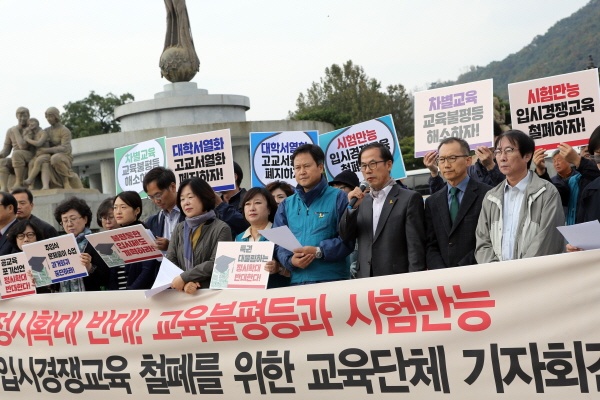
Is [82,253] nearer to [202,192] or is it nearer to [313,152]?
[202,192]

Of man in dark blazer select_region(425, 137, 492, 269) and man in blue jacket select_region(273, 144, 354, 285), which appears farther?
man in blue jacket select_region(273, 144, 354, 285)

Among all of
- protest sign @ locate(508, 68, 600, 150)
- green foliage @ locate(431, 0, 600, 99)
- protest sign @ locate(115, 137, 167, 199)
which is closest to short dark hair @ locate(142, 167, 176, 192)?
protest sign @ locate(115, 137, 167, 199)

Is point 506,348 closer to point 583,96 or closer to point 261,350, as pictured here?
point 261,350

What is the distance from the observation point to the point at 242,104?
68.1 feet

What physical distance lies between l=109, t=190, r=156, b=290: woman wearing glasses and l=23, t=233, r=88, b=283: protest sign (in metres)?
0.38

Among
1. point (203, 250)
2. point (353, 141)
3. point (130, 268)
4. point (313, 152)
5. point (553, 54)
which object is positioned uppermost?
point (553, 54)

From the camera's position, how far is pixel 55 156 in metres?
16.8

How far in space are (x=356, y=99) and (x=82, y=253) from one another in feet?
179

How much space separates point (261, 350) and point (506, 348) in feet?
5.10

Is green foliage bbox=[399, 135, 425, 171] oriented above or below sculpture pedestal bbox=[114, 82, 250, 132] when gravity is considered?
below

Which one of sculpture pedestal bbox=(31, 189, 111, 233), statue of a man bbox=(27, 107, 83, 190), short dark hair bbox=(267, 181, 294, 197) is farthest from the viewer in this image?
statue of a man bbox=(27, 107, 83, 190)

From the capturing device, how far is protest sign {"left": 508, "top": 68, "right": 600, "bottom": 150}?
6.38 metres

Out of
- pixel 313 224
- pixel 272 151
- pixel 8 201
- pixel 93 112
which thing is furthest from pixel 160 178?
pixel 93 112

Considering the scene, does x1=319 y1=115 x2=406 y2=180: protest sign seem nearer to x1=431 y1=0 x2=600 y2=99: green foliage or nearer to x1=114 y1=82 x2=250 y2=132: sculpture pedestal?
x1=114 y1=82 x2=250 y2=132: sculpture pedestal
